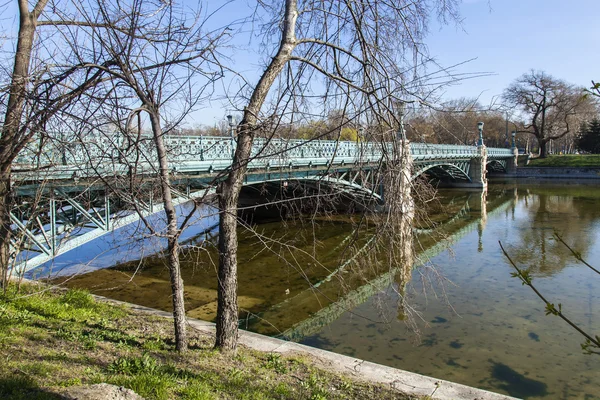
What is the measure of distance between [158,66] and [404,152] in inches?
93.8

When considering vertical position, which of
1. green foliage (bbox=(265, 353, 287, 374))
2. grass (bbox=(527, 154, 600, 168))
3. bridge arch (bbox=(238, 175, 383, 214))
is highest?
bridge arch (bbox=(238, 175, 383, 214))

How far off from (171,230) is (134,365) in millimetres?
1253

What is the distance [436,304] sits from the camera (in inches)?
383

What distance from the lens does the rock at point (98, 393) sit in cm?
306

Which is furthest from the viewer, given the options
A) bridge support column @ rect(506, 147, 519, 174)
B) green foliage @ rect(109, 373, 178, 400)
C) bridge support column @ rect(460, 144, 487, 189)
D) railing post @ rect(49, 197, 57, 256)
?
bridge support column @ rect(506, 147, 519, 174)

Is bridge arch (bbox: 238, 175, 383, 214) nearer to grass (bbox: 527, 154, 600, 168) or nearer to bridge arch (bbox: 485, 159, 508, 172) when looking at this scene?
bridge arch (bbox: 485, 159, 508, 172)

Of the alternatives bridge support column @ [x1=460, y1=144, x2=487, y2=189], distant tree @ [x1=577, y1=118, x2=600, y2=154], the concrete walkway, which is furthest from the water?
distant tree @ [x1=577, y1=118, x2=600, y2=154]

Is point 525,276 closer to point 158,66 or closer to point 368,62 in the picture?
point 368,62

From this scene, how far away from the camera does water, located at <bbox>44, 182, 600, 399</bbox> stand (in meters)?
6.49

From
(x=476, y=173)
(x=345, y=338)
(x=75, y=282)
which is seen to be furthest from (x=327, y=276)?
(x=476, y=173)

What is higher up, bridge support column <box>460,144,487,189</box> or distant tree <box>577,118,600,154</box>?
distant tree <box>577,118,600,154</box>

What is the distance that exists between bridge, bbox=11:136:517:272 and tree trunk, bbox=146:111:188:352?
132 millimetres

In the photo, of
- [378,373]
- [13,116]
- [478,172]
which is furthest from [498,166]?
[13,116]

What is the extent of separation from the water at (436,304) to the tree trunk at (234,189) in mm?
298
